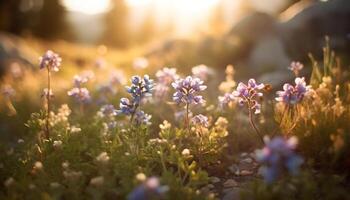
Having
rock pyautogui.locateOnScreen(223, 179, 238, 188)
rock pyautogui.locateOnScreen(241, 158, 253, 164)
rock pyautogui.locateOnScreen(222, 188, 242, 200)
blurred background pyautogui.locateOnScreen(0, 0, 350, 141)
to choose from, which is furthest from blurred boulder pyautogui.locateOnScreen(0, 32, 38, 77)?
rock pyautogui.locateOnScreen(222, 188, 242, 200)

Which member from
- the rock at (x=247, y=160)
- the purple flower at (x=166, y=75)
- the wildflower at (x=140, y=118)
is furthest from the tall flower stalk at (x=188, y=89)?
the purple flower at (x=166, y=75)

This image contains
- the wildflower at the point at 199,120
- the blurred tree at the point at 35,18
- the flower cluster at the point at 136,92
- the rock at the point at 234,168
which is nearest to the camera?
the flower cluster at the point at 136,92

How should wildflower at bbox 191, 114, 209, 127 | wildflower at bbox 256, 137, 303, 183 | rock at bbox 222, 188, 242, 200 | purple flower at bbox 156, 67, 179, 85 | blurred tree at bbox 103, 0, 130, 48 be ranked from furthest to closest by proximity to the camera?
blurred tree at bbox 103, 0, 130, 48, purple flower at bbox 156, 67, 179, 85, wildflower at bbox 191, 114, 209, 127, rock at bbox 222, 188, 242, 200, wildflower at bbox 256, 137, 303, 183

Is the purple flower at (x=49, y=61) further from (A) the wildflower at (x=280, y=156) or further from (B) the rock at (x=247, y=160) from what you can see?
(A) the wildflower at (x=280, y=156)

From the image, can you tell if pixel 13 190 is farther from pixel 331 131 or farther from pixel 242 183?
pixel 331 131

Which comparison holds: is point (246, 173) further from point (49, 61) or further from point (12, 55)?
point (12, 55)

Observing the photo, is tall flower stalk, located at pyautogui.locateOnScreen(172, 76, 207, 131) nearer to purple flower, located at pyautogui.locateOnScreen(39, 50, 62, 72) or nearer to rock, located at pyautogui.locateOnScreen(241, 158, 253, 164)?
rock, located at pyautogui.locateOnScreen(241, 158, 253, 164)
